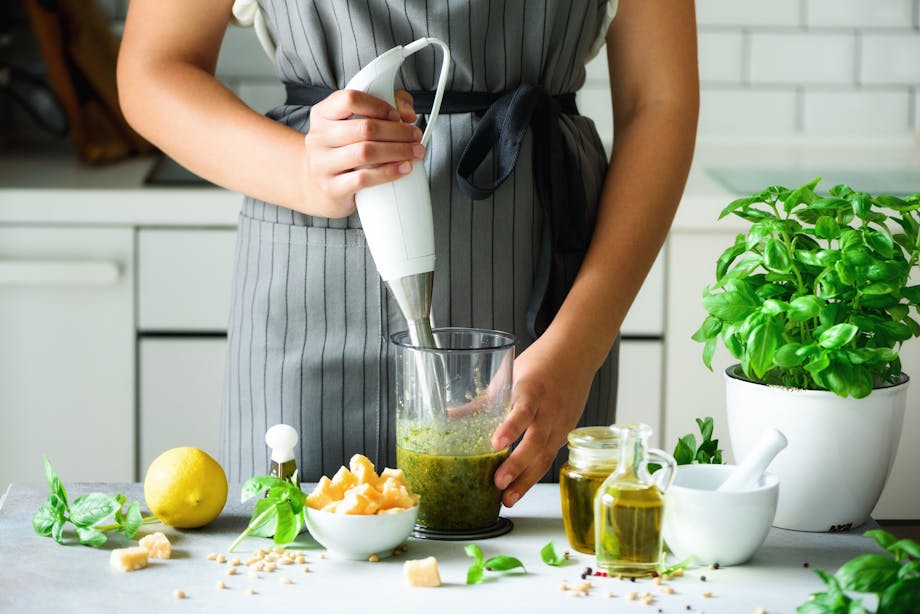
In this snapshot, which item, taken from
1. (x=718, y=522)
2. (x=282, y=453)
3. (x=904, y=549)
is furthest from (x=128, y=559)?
(x=904, y=549)

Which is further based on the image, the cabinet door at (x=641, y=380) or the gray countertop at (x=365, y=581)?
the cabinet door at (x=641, y=380)

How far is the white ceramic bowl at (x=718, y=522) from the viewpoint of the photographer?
0.82 metres

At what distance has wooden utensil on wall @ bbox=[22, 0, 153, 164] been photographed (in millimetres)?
2203

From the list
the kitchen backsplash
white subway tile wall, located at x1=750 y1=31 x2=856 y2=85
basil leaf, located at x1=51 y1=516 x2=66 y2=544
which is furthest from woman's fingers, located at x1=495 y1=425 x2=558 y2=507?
white subway tile wall, located at x1=750 y1=31 x2=856 y2=85

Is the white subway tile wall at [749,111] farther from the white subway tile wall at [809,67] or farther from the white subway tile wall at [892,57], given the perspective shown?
the white subway tile wall at [892,57]

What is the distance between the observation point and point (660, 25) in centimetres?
116

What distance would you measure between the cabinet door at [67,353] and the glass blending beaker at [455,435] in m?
1.17

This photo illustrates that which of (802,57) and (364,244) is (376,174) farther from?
(802,57)

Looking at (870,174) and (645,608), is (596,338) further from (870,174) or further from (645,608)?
(870,174)

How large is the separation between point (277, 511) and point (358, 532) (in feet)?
0.23

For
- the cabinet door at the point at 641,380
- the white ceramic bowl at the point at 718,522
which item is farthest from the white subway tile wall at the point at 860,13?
the white ceramic bowl at the point at 718,522

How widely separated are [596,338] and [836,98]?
167 centimetres

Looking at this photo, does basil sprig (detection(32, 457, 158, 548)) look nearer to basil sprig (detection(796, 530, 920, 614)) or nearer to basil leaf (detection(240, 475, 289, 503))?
basil leaf (detection(240, 475, 289, 503))

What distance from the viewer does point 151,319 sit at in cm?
200
